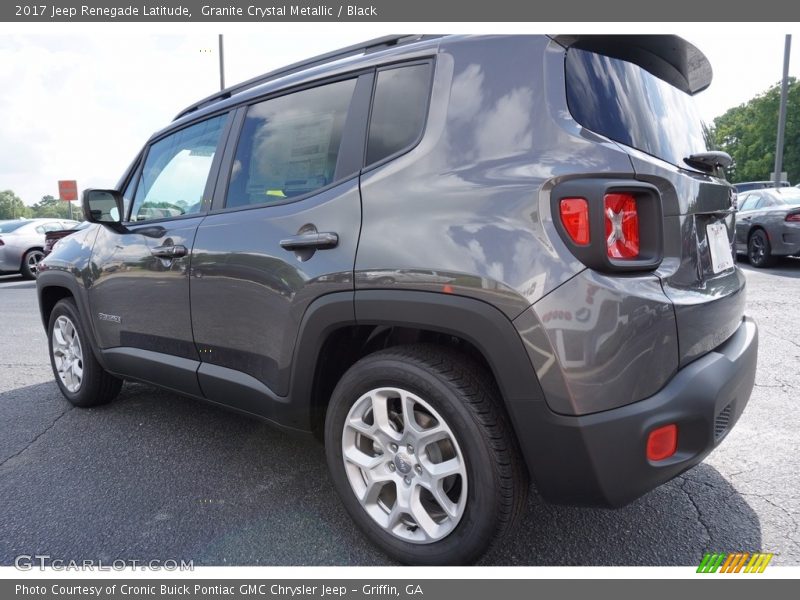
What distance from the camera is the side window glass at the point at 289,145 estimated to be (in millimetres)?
2311

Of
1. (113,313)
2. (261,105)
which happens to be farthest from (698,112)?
(113,313)

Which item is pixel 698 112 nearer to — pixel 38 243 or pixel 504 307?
pixel 504 307

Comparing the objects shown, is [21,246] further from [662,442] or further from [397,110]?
[662,442]

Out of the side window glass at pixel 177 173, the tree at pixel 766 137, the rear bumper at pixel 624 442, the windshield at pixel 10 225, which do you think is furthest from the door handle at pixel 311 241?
the tree at pixel 766 137

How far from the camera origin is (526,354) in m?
1.69

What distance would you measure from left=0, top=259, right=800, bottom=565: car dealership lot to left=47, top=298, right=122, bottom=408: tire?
14cm

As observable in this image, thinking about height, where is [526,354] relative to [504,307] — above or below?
below

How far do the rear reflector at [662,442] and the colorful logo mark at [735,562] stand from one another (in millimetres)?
615

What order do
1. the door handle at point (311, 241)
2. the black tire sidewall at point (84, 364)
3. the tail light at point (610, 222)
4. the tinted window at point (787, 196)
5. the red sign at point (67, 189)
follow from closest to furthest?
the tail light at point (610, 222) → the door handle at point (311, 241) → the black tire sidewall at point (84, 364) → the tinted window at point (787, 196) → the red sign at point (67, 189)

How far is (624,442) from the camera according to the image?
5.32 ft

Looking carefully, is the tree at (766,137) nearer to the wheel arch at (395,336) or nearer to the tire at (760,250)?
the tire at (760,250)

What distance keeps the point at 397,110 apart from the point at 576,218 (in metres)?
0.84

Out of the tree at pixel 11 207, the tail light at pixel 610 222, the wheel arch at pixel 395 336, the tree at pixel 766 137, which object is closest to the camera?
the tail light at pixel 610 222

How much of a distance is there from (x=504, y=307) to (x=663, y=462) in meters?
0.66
